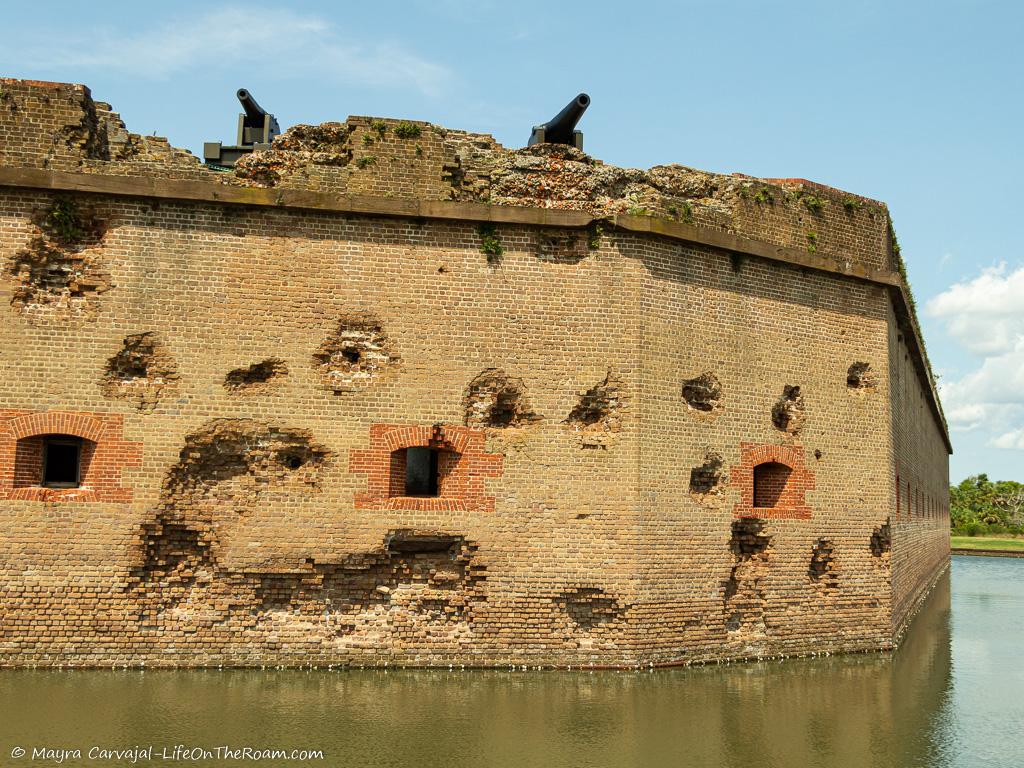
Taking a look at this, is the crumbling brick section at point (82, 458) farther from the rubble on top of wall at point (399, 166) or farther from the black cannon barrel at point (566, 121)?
the black cannon barrel at point (566, 121)

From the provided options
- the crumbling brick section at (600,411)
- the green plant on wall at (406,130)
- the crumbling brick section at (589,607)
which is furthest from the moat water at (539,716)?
the green plant on wall at (406,130)

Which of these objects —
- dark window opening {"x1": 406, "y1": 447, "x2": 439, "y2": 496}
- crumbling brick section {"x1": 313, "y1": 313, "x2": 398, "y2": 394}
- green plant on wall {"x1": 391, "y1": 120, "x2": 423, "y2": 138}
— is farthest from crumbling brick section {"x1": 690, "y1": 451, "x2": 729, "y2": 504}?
green plant on wall {"x1": 391, "y1": 120, "x2": 423, "y2": 138}

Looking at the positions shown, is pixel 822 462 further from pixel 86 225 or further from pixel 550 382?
pixel 86 225

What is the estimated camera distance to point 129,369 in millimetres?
10680

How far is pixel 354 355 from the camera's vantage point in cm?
1105

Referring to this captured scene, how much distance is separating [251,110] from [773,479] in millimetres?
10495

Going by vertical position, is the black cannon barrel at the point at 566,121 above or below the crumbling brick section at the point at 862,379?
above

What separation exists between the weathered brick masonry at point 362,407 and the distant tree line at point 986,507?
47507mm

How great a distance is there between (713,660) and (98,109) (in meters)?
9.83

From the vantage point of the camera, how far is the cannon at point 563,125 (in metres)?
13.0

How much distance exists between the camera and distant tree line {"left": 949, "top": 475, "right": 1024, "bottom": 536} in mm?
59375

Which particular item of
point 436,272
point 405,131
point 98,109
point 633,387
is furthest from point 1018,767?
point 98,109

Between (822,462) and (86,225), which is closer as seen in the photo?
(86,225)

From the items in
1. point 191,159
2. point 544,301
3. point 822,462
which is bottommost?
point 822,462
